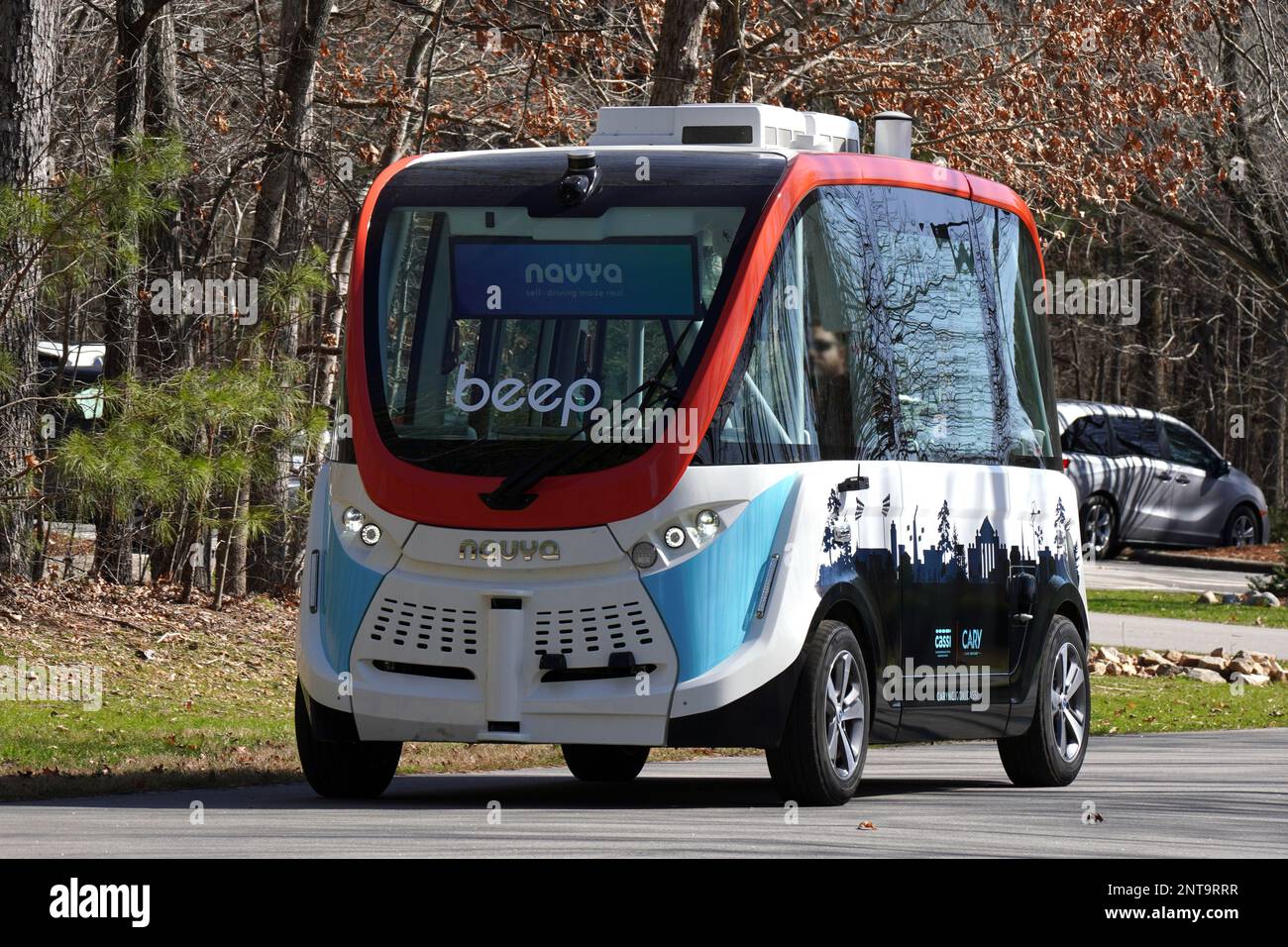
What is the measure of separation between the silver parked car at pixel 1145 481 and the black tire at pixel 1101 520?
0.5 inches

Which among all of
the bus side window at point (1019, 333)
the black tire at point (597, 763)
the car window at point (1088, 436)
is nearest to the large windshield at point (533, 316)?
the bus side window at point (1019, 333)

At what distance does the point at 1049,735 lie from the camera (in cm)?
1209

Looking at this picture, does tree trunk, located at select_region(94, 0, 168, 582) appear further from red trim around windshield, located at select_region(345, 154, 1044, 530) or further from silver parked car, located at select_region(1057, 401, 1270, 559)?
silver parked car, located at select_region(1057, 401, 1270, 559)

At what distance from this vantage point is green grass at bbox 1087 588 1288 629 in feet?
85.3

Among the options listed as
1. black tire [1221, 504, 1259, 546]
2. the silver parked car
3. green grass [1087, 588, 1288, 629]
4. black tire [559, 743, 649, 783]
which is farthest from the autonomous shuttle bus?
black tire [1221, 504, 1259, 546]

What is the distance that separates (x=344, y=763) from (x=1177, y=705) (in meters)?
9.52

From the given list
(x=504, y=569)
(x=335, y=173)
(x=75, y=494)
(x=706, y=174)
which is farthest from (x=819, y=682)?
(x=335, y=173)

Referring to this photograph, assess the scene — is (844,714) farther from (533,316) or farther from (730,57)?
(730,57)

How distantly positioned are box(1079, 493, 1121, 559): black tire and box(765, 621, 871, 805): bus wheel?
22.7 meters

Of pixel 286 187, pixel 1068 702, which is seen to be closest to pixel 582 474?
pixel 1068 702

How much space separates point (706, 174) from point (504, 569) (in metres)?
1.91

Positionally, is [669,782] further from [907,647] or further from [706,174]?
[706,174]

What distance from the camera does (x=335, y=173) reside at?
19.4m

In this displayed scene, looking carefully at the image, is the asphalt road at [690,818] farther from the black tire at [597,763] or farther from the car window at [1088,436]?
the car window at [1088,436]
